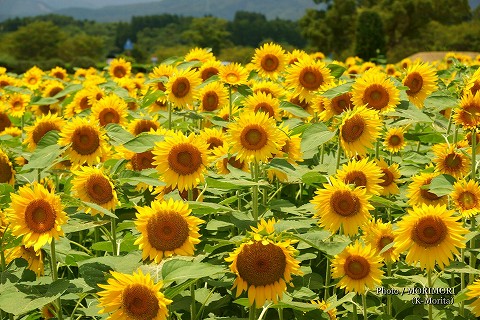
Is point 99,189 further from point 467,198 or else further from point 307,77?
point 307,77

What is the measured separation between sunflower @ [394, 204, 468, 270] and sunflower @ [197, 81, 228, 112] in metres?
2.00

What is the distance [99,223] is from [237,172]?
0.64 m

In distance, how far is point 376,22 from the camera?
3891cm

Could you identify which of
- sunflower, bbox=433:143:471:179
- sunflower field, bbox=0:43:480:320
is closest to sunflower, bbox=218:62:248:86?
sunflower field, bbox=0:43:480:320

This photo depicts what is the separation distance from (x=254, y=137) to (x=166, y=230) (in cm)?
66

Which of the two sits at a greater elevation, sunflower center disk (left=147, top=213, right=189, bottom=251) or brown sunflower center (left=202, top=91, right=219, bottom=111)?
sunflower center disk (left=147, top=213, right=189, bottom=251)

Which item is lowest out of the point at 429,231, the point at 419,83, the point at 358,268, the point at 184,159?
the point at 358,268

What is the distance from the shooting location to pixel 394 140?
14.0 feet

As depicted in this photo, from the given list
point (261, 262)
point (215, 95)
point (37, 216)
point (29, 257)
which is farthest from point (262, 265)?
point (215, 95)

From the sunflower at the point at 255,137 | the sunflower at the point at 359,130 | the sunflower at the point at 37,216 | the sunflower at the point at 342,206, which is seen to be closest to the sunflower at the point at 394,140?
the sunflower at the point at 359,130

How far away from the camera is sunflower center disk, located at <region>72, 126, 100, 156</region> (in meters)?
3.28

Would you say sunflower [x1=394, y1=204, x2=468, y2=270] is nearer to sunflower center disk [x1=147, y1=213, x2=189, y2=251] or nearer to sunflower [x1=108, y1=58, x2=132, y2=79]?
sunflower center disk [x1=147, y1=213, x2=189, y2=251]

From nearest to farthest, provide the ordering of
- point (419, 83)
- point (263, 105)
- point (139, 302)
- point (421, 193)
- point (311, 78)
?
point (139, 302), point (421, 193), point (263, 105), point (419, 83), point (311, 78)

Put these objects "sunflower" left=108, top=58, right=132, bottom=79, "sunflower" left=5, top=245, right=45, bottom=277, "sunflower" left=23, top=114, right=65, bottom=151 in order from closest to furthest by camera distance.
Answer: "sunflower" left=5, top=245, right=45, bottom=277, "sunflower" left=23, top=114, right=65, bottom=151, "sunflower" left=108, top=58, right=132, bottom=79
